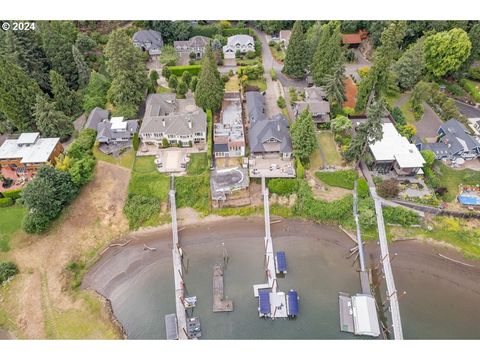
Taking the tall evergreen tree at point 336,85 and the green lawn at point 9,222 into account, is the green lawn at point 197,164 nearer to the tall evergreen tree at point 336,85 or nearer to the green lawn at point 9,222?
the green lawn at point 9,222

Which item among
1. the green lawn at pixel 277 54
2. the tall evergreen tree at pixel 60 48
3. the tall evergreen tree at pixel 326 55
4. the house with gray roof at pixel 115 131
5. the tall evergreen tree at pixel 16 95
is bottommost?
the house with gray roof at pixel 115 131

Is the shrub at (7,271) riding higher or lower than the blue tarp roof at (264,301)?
higher

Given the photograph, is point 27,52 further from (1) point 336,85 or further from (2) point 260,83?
(1) point 336,85

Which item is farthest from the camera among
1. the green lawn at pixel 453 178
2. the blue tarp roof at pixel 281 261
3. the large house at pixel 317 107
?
the large house at pixel 317 107

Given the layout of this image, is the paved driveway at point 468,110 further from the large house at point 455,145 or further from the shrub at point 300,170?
the shrub at point 300,170

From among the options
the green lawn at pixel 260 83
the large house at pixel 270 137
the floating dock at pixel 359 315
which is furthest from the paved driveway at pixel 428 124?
the floating dock at pixel 359 315

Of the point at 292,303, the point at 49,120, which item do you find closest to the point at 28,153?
the point at 49,120

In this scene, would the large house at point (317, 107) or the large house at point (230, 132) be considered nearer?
the large house at point (230, 132)

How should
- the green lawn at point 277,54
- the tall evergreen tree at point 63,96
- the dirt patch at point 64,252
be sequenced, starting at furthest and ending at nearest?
the green lawn at point 277,54
the tall evergreen tree at point 63,96
the dirt patch at point 64,252
